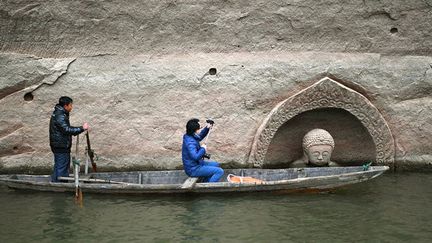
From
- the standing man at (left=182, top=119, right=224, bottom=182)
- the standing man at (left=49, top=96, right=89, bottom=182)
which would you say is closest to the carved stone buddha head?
the standing man at (left=182, top=119, right=224, bottom=182)

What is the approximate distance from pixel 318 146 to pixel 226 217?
9.11 feet

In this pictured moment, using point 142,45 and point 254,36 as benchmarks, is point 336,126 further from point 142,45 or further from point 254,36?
point 142,45

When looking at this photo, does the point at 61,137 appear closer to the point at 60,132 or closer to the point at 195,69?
the point at 60,132

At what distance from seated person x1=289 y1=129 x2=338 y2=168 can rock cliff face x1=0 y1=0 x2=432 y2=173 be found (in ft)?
2.85

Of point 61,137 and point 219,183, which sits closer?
point 219,183

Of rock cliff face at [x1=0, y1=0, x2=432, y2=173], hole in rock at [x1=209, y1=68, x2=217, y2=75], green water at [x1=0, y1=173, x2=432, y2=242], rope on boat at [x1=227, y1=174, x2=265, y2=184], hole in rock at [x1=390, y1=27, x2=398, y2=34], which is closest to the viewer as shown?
green water at [x1=0, y1=173, x2=432, y2=242]

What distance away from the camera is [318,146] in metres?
9.05

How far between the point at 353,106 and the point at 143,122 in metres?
3.72

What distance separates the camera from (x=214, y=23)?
9.45m

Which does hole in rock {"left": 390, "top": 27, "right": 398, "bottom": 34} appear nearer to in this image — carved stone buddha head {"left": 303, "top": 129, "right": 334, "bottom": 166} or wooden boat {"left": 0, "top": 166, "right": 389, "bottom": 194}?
carved stone buddha head {"left": 303, "top": 129, "right": 334, "bottom": 166}

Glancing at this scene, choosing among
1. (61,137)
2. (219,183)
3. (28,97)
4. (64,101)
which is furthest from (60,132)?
(219,183)

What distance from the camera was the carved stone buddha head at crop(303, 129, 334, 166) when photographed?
9055 millimetres

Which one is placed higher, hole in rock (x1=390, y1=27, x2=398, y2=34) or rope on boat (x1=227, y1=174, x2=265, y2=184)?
hole in rock (x1=390, y1=27, x2=398, y2=34)

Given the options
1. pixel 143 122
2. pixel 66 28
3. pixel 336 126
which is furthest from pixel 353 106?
pixel 66 28
